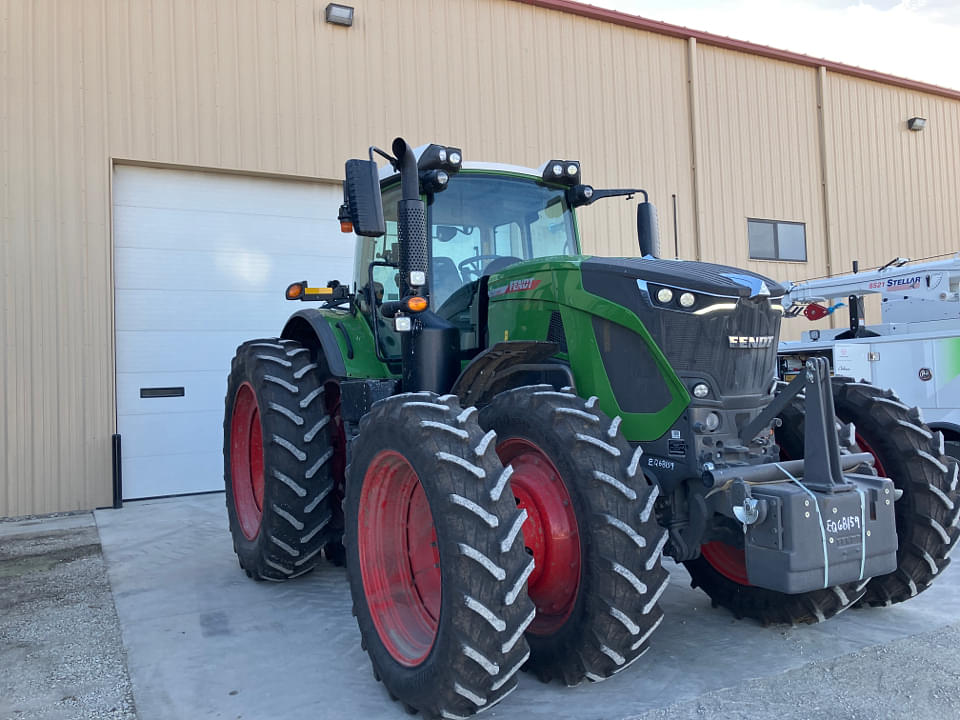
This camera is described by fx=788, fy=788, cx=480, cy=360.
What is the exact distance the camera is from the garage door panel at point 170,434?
8148 millimetres

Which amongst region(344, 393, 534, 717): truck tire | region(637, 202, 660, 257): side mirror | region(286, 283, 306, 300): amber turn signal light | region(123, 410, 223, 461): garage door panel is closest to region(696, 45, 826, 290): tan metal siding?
region(637, 202, 660, 257): side mirror

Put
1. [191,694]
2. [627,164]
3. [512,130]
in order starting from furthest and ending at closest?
[627,164] → [512,130] → [191,694]

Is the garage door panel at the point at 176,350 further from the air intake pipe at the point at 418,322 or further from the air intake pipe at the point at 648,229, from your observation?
the air intake pipe at the point at 648,229

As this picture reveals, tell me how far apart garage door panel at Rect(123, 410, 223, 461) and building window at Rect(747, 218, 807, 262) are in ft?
26.4

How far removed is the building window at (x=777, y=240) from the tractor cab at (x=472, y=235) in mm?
8048

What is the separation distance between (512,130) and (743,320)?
7.26m

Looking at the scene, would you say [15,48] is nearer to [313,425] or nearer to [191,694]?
[313,425]

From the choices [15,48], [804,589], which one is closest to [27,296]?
[15,48]

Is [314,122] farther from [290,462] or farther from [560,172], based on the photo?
[290,462]

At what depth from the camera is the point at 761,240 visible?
12.0 m

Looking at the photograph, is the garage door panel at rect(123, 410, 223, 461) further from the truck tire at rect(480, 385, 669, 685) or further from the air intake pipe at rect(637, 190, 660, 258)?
the truck tire at rect(480, 385, 669, 685)

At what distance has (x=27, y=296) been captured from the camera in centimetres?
764

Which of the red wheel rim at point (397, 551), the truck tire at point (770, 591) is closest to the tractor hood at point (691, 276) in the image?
the truck tire at point (770, 591)

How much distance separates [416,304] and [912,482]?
257 cm
